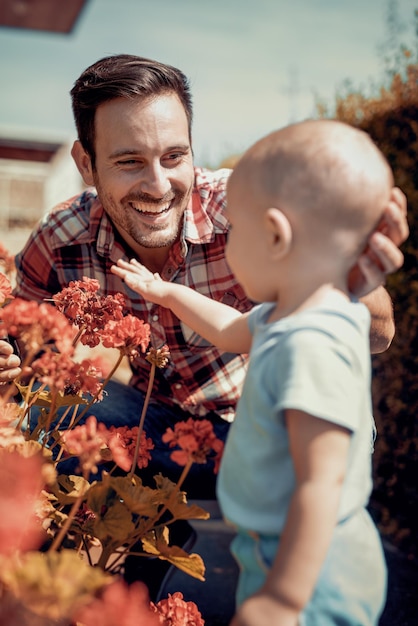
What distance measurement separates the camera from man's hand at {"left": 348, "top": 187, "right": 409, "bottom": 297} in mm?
1072

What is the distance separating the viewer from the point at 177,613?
4.37ft

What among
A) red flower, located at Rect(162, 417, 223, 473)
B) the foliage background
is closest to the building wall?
the foliage background

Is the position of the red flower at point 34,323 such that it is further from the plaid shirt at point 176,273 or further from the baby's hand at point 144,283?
the plaid shirt at point 176,273

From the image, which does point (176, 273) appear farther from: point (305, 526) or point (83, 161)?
point (305, 526)

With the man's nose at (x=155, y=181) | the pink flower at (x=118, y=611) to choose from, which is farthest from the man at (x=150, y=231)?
the pink flower at (x=118, y=611)

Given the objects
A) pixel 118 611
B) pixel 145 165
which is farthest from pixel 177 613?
pixel 145 165

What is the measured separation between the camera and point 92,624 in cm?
98

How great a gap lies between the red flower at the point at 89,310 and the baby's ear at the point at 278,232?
0.53m

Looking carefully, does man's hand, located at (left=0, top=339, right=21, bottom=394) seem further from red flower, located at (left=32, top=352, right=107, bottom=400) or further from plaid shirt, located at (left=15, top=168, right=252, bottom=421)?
Answer: plaid shirt, located at (left=15, top=168, right=252, bottom=421)

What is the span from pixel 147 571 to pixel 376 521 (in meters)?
1.59

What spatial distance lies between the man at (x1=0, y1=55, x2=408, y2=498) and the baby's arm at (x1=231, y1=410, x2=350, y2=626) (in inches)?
40.1

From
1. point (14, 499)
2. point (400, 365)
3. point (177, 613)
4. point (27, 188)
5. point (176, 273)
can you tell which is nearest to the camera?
point (14, 499)

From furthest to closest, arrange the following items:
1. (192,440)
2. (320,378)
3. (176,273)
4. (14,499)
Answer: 1. (176,273)
2. (192,440)
3. (320,378)
4. (14,499)

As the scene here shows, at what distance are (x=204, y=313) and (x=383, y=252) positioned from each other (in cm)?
43
